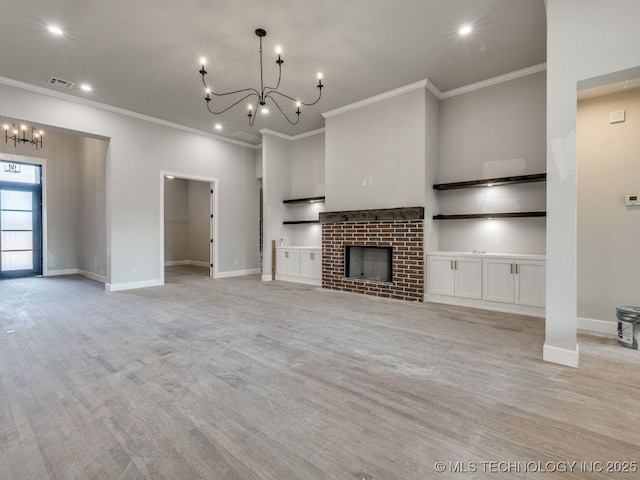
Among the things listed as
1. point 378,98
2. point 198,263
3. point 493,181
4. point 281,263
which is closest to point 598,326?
point 493,181

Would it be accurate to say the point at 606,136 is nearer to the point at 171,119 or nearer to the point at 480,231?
the point at 480,231

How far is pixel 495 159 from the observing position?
4715 millimetres

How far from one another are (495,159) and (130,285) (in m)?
6.93

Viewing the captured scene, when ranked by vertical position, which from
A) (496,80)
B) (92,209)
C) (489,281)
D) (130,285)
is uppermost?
(496,80)

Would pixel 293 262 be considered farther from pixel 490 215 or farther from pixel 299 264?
pixel 490 215

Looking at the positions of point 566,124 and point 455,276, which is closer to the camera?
point 566,124

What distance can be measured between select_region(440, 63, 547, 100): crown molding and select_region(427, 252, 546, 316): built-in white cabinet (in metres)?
2.69

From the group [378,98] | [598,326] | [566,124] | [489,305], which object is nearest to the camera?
[566,124]

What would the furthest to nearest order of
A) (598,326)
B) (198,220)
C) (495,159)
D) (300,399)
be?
(198,220) < (495,159) < (598,326) < (300,399)

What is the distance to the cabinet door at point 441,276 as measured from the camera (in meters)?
4.66

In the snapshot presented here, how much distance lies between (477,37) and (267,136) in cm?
472

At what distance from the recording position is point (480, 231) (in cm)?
482

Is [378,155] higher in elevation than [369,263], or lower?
→ higher

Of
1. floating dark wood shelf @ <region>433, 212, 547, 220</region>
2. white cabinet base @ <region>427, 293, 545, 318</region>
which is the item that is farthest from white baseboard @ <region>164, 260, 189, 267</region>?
floating dark wood shelf @ <region>433, 212, 547, 220</region>
